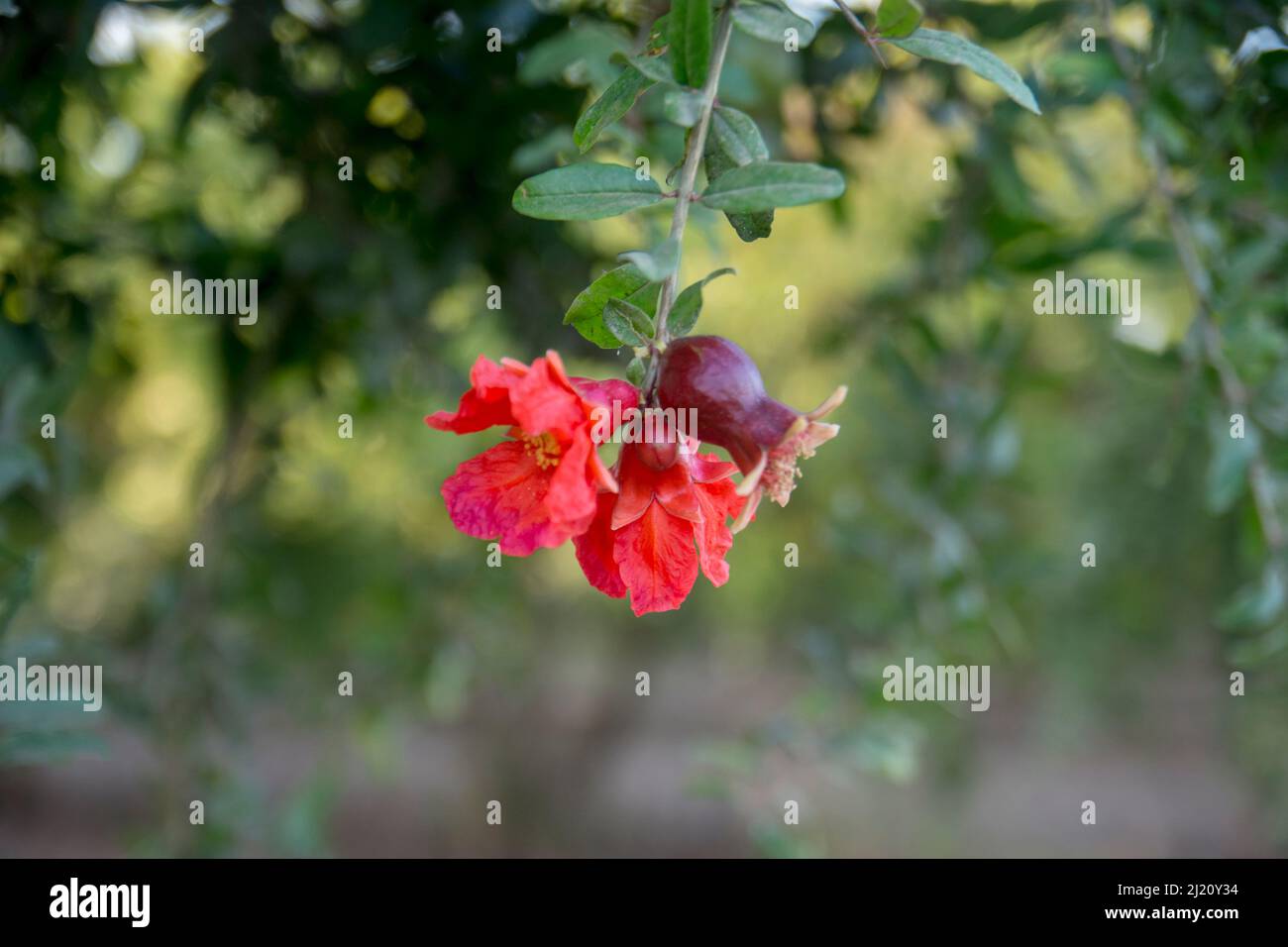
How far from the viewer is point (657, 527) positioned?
65 cm

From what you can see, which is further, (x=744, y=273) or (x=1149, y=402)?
(x=744, y=273)

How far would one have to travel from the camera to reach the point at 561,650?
411cm

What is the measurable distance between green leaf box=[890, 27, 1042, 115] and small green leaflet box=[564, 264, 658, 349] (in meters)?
0.24

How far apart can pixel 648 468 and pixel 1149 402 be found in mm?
2413

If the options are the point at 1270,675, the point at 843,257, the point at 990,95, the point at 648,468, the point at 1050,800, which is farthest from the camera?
the point at 1050,800

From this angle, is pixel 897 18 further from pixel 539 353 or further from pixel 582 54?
pixel 539 353

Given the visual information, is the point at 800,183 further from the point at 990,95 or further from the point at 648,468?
the point at 990,95

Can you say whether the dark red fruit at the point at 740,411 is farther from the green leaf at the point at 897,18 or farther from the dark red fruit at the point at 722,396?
the green leaf at the point at 897,18

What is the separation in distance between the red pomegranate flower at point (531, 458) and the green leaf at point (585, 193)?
12 cm

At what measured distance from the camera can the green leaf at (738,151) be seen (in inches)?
28.1

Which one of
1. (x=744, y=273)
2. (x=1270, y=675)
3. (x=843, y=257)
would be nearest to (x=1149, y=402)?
(x=1270, y=675)

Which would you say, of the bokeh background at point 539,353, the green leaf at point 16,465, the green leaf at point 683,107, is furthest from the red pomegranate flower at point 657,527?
the green leaf at point 16,465

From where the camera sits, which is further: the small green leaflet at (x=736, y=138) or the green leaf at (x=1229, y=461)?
the green leaf at (x=1229, y=461)

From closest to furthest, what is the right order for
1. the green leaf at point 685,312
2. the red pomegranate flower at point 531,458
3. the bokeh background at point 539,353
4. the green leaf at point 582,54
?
the red pomegranate flower at point 531,458
the green leaf at point 685,312
the green leaf at point 582,54
the bokeh background at point 539,353
